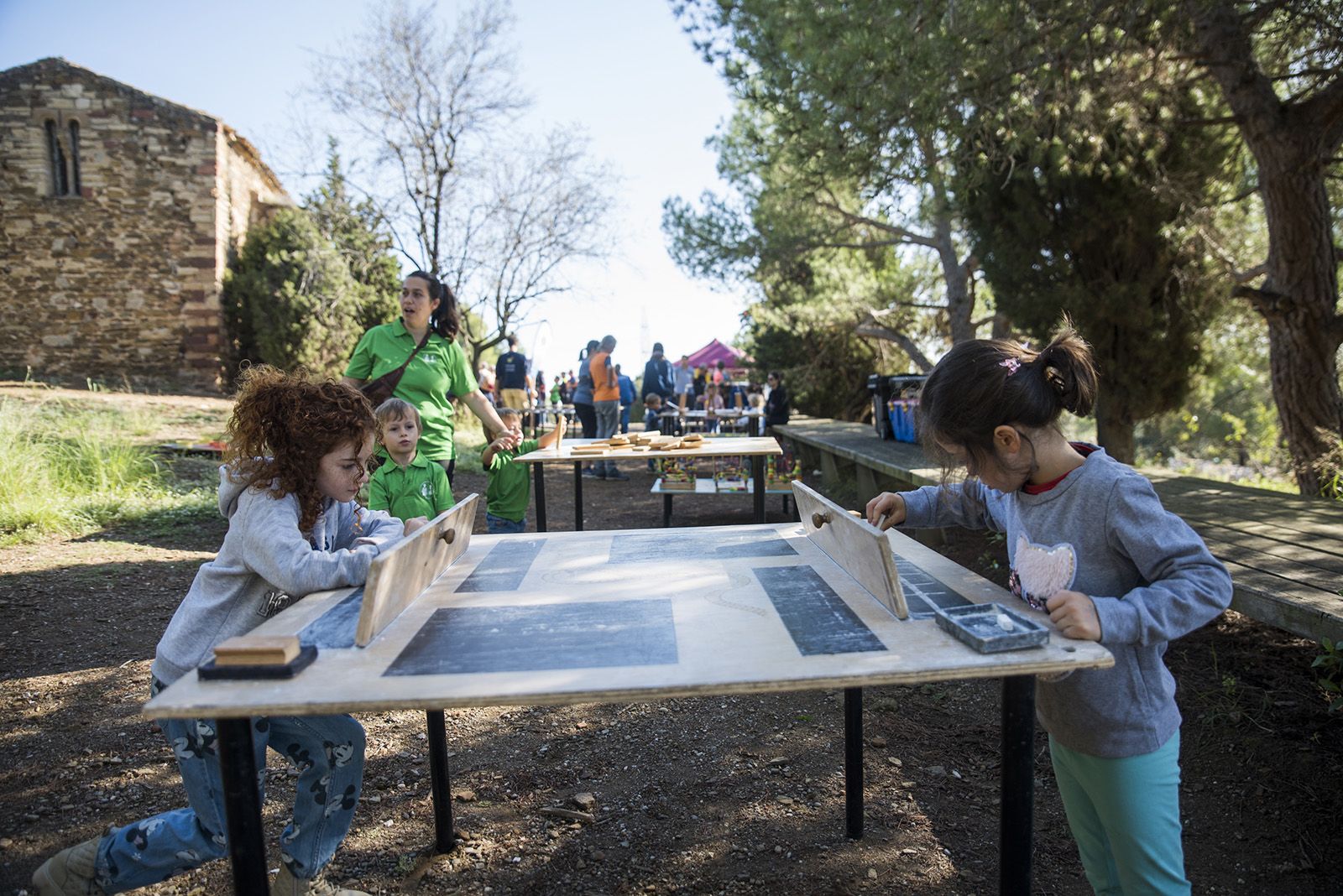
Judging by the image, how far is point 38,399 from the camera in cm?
1061

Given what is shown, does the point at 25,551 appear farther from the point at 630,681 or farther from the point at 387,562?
the point at 630,681

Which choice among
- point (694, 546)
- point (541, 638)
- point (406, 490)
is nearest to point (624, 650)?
point (541, 638)

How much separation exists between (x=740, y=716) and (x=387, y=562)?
2.35 meters

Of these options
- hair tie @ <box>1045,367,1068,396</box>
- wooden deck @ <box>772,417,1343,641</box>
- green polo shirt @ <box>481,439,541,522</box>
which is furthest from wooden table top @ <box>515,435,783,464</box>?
hair tie @ <box>1045,367,1068,396</box>

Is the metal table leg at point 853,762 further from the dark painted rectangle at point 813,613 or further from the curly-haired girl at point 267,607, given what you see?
the curly-haired girl at point 267,607

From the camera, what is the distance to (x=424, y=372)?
13.1 ft

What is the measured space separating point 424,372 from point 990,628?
126 inches

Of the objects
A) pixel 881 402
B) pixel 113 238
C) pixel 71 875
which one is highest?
pixel 113 238

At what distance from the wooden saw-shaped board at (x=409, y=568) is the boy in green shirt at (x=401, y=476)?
1422 mm

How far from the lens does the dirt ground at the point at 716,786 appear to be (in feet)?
7.78

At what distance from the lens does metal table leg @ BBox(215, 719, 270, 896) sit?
1.29 meters

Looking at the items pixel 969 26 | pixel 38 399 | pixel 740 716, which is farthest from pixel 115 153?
Answer: pixel 740 716

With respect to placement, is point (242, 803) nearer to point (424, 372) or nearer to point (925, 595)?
point (925, 595)

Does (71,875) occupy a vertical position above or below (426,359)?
below
